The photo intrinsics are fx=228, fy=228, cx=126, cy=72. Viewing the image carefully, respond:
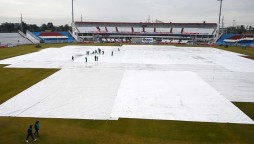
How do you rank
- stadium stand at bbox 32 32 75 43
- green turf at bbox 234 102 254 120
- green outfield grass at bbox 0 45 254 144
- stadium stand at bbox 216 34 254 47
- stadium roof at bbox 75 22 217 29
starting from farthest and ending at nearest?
1. stadium roof at bbox 75 22 217 29
2. stadium stand at bbox 32 32 75 43
3. stadium stand at bbox 216 34 254 47
4. green turf at bbox 234 102 254 120
5. green outfield grass at bbox 0 45 254 144

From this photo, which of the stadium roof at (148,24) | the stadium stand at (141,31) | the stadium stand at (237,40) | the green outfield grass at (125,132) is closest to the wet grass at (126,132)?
the green outfield grass at (125,132)

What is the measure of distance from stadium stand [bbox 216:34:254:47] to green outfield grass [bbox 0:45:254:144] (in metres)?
89.5

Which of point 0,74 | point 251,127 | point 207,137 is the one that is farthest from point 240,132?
point 0,74

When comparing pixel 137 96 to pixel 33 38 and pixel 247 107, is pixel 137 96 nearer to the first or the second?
pixel 247 107

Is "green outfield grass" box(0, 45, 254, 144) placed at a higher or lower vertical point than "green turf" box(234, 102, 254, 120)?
lower

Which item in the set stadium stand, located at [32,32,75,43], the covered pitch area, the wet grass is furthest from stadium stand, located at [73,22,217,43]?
the wet grass

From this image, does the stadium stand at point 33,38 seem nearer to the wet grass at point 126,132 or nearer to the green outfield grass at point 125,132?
the green outfield grass at point 125,132

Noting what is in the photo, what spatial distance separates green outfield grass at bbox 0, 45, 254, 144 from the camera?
13.2m

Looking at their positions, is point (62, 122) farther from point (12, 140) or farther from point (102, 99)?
point (102, 99)

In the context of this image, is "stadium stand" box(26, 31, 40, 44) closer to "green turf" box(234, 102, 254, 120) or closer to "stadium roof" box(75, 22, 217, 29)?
"stadium roof" box(75, 22, 217, 29)

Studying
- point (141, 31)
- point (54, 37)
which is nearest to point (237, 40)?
point (141, 31)

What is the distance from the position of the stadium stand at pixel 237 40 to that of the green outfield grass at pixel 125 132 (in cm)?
8950

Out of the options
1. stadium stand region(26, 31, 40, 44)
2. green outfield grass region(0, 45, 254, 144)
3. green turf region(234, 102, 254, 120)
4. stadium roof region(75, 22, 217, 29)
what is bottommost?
green outfield grass region(0, 45, 254, 144)

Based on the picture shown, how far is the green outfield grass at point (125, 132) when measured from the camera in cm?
1318
